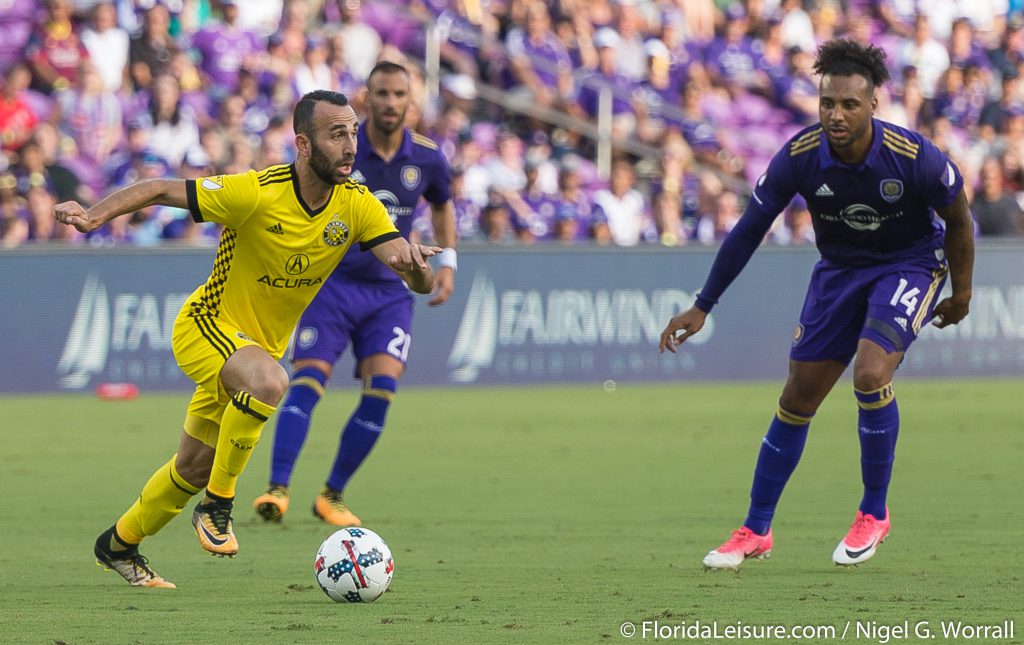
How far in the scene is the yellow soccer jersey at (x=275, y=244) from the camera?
283 inches

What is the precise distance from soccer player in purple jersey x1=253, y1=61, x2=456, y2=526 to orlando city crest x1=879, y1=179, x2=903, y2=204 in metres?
3.05

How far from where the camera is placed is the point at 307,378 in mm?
9906

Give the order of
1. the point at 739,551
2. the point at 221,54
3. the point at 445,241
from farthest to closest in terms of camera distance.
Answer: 1. the point at 221,54
2. the point at 445,241
3. the point at 739,551

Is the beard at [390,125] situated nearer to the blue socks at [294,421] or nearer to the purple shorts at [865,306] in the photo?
the blue socks at [294,421]

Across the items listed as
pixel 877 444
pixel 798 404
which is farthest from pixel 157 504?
pixel 877 444

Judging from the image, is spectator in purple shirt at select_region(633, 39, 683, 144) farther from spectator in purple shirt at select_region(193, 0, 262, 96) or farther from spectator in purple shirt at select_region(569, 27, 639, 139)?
spectator in purple shirt at select_region(193, 0, 262, 96)

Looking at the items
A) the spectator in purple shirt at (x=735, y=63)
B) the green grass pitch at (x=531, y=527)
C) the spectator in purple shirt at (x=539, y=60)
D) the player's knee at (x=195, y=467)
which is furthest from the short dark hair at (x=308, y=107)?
the spectator in purple shirt at (x=735, y=63)

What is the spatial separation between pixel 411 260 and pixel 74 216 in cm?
140

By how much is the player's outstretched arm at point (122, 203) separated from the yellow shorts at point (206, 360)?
584 mm

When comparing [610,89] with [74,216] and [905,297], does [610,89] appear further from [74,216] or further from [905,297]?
[74,216]

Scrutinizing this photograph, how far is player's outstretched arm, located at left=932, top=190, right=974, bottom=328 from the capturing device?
303 inches

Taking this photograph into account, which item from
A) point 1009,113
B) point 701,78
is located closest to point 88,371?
point 701,78

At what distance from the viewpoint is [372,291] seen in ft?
33.3

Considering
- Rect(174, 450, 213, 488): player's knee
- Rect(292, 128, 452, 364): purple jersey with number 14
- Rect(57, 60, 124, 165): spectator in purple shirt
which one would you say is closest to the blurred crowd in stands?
Rect(57, 60, 124, 165): spectator in purple shirt
